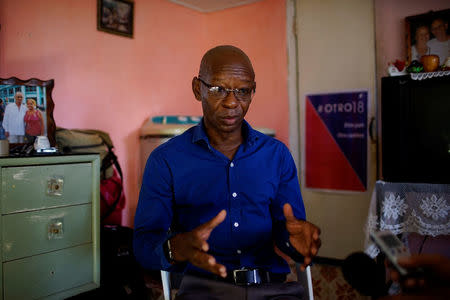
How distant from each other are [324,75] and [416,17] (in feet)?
2.79

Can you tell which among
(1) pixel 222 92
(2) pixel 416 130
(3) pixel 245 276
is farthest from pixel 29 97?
(2) pixel 416 130

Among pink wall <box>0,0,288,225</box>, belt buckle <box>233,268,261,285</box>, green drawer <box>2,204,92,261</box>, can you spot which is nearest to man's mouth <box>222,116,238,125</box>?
belt buckle <box>233,268,261,285</box>

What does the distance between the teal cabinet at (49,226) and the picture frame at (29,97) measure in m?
0.30

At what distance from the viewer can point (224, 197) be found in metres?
1.32

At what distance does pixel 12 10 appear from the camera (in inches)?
104

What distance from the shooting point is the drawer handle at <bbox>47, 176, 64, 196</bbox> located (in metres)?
2.15

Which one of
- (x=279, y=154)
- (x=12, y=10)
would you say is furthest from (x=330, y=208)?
(x=12, y=10)

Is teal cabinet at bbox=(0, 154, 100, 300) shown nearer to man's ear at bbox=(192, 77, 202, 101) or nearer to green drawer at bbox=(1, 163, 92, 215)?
green drawer at bbox=(1, 163, 92, 215)

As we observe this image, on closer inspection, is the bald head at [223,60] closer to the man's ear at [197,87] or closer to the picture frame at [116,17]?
the man's ear at [197,87]

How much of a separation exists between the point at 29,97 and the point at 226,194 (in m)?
1.70

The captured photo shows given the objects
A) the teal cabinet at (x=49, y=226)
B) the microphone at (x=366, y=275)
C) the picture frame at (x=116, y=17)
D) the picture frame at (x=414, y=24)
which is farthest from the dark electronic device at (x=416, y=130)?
the picture frame at (x=116, y=17)

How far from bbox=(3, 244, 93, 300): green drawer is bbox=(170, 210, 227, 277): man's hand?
1.47 m

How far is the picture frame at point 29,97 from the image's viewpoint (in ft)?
7.34

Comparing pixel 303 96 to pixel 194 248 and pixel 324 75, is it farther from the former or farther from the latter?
pixel 194 248
